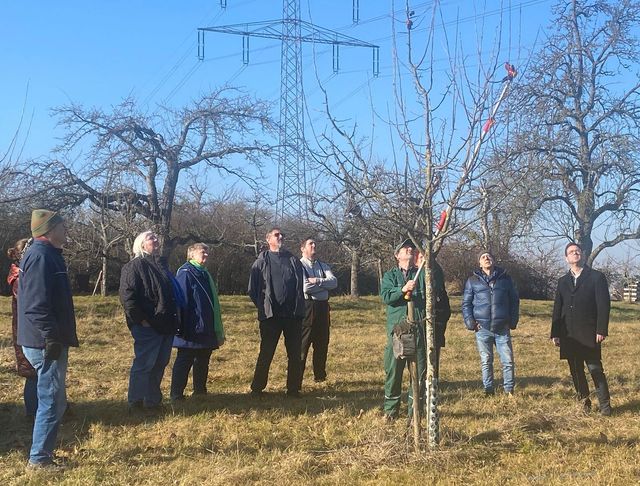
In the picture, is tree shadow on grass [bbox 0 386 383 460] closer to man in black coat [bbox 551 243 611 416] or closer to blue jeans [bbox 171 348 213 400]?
blue jeans [bbox 171 348 213 400]

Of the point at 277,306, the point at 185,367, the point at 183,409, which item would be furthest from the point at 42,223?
the point at 277,306

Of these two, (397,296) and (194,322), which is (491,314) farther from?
(194,322)

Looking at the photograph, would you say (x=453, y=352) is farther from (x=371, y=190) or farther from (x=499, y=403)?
(x=371, y=190)

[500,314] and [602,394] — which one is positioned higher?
[500,314]

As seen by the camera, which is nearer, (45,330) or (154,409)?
(45,330)

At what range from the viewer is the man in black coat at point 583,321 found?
5.93m

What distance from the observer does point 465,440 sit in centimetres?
480

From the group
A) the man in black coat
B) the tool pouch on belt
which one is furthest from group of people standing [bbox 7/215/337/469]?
the man in black coat

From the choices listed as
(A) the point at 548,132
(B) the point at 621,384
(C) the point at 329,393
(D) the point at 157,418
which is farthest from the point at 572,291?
(A) the point at 548,132

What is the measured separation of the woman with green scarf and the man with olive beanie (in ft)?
6.05

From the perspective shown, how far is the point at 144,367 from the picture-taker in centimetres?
566

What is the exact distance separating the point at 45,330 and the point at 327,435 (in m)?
2.32

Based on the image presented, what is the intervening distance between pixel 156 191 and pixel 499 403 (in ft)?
36.7

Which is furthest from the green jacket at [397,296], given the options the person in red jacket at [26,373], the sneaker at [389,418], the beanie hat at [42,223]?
the person in red jacket at [26,373]
